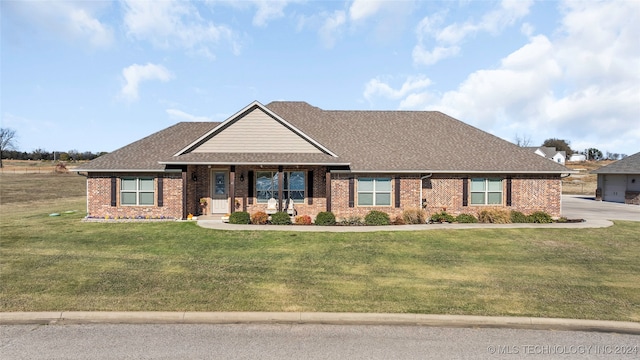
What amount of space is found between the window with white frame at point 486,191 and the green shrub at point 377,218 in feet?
17.9

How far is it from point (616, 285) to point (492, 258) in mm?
3281

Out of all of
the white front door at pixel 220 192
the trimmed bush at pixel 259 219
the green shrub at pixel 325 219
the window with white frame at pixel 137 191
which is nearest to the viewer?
the green shrub at pixel 325 219

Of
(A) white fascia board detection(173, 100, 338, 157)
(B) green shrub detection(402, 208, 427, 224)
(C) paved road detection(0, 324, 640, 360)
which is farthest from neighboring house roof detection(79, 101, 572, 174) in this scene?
(C) paved road detection(0, 324, 640, 360)

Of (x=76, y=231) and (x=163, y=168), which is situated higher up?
(x=163, y=168)

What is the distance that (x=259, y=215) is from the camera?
17578 millimetres

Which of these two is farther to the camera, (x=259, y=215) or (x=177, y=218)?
(x=177, y=218)

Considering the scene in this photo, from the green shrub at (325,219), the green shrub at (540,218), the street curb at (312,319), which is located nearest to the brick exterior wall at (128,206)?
the green shrub at (325,219)

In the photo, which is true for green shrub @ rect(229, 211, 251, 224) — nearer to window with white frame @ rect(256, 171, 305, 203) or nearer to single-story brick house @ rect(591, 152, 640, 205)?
window with white frame @ rect(256, 171, 305, 203)


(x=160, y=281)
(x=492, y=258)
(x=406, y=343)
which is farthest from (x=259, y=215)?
(x=406, y=343)

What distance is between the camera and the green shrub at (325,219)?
1731 cm

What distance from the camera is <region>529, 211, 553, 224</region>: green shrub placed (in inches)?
714

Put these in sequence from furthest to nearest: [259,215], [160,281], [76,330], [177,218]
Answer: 1. [177,218]
2. [259,215]
3. [160,281]
4. [76,330]

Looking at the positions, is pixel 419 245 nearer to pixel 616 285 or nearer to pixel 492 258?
pixel 492 258

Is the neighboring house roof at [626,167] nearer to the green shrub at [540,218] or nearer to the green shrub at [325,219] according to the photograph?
the green shrub at [540,218]
